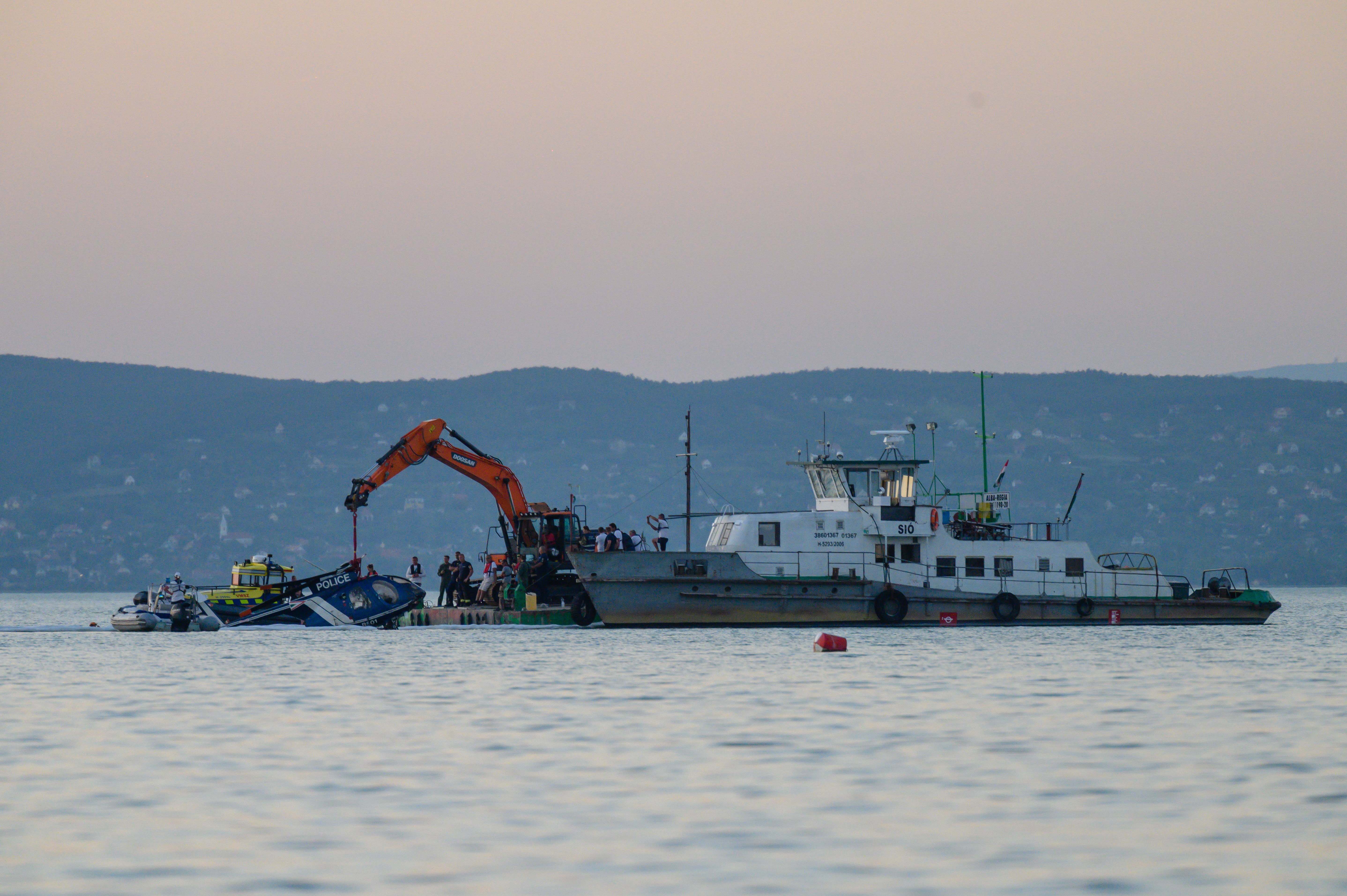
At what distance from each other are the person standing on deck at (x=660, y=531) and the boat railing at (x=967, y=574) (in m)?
2.12

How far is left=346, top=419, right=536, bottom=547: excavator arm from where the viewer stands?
51.8 m

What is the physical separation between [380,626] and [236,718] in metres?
27.0

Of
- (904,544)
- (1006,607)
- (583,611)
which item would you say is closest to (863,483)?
(904,544)

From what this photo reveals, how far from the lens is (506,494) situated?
5425 centimetres

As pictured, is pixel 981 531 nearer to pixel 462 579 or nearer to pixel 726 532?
pixel 726 532

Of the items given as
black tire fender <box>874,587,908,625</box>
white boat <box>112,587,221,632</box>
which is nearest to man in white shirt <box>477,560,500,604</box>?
white boat <box>112,587,221,632</box>

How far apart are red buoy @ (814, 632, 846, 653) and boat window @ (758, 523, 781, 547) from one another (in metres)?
9.53

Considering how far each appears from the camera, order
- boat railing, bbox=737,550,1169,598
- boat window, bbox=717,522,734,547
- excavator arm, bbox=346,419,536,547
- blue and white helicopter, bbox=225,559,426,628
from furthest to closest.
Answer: excavator arm, bbox=346,419,536,547
blue and white helicopter, bbox=225,559,426,628
boat window, bbox=717,522,734,547
boat railing, bbox=737,550,1169,598

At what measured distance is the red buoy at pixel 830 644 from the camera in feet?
127

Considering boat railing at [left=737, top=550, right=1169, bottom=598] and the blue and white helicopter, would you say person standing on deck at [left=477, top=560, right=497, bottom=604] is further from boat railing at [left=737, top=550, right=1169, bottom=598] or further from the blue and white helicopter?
boat railing at [left=737, top=550, right=1169, bottom=598]

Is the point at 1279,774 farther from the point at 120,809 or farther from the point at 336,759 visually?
the point at 120,809

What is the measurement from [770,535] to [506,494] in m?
9.54

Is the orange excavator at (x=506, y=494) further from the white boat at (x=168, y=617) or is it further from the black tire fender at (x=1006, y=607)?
the black tire fender at (x=1006, y=607)

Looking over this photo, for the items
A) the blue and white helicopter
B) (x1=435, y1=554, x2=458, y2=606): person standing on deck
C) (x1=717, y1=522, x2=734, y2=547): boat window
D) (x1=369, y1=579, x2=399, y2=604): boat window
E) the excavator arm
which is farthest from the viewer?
(x1=435, y1=554, x2=458, y2=606): person standing on deck
